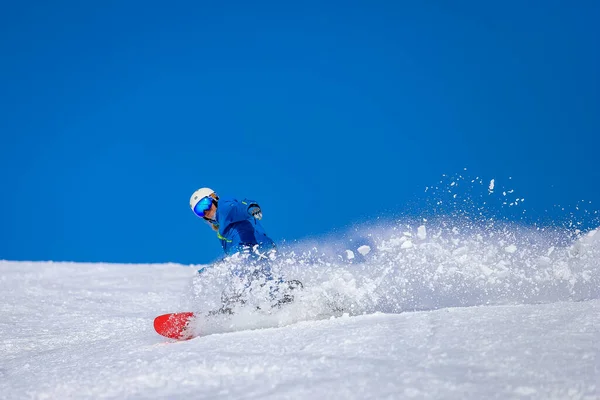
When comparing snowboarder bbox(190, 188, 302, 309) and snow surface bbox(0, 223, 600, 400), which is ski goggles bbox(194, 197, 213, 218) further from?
snow surface bbox(0, 223, 600, 400)

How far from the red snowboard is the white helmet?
1.42 meters

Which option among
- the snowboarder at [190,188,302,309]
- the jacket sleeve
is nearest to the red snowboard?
the snowboarder at [190,188,302,309]

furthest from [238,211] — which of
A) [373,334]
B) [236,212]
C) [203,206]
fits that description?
[373,334]

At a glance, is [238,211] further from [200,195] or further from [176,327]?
[176,327]

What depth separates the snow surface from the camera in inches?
92.4

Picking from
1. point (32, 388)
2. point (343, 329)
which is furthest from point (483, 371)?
point (32, 388)

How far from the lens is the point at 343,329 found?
11.0ft

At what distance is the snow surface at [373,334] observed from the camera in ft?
7.70

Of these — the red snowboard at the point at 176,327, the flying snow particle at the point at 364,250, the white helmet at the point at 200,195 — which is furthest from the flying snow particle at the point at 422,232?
the red snowboard at the point at 176,327

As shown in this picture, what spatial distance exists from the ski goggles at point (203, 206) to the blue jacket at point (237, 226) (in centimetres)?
23

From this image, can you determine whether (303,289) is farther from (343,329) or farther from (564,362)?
(564,362)

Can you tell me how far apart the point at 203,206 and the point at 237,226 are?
1.53ft

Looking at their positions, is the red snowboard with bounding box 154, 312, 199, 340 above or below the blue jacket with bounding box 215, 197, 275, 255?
below

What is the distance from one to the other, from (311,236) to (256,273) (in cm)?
122
